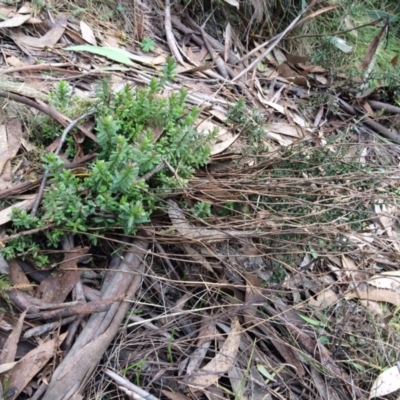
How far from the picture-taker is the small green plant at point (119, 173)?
1.49 metres

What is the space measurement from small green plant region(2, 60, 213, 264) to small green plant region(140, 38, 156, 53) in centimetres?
76

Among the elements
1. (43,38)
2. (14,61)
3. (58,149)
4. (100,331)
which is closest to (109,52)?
(43,38)

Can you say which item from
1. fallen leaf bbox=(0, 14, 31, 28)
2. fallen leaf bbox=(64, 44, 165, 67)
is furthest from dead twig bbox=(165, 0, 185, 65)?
fallen leaf bbox=(0, 14, 31, 28)

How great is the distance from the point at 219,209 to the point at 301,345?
0.57m

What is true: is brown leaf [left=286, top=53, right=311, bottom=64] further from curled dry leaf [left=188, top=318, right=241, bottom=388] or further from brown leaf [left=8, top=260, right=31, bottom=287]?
brown leaf [left=8, top=260, right=31, bottom=287]

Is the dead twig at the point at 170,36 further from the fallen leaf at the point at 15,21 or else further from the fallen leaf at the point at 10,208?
the fallen leaf at the point at 10,208

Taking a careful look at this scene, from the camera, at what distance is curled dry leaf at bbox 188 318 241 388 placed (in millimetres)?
1501

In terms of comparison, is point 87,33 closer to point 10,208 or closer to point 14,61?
point 14,61

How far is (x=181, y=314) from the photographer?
63.5 inches

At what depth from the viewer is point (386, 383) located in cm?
168

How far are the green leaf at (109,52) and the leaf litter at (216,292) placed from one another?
31 mm

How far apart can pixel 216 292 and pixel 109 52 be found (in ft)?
4.20

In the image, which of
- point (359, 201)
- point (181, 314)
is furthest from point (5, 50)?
point (359, 201)

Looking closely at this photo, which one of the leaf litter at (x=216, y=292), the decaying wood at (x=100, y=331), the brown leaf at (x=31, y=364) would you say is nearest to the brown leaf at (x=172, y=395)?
the leaf litter at (x=216, y=292)
